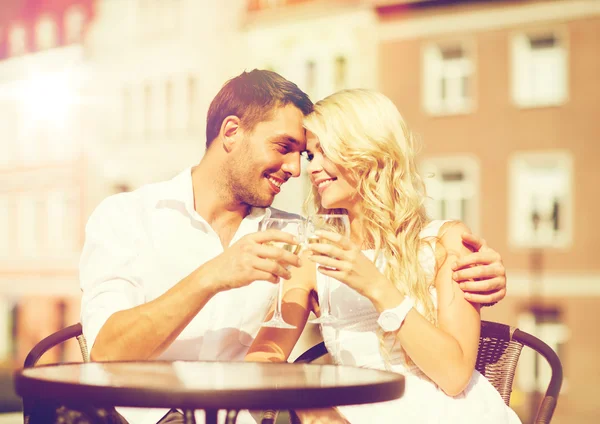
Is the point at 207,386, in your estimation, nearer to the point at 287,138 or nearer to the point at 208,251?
the point at 208,251

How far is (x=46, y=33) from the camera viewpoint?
31359 mm

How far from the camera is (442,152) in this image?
727 inches

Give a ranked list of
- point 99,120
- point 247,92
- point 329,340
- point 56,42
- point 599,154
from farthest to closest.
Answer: point 56,42
point 99,120
point 599,154
point 247,92
point 329,340

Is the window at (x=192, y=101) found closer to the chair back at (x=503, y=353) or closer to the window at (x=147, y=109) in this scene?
the window at (x=147, y=109)

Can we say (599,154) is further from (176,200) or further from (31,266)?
(31,266)

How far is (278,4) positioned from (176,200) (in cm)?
2031

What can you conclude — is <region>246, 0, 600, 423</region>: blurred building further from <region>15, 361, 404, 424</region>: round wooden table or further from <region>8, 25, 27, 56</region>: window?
<region>8, 25, 27, 56</region>: window

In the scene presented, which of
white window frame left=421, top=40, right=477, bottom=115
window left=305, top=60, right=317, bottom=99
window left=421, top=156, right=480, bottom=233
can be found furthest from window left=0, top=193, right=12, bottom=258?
window left=421, top=156, right=480, bottom=233

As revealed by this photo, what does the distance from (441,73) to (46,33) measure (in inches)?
685

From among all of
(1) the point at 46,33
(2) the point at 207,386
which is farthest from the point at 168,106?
(2) the point at 207,386

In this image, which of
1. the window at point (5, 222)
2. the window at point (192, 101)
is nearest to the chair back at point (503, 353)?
the window at point (192, 101)

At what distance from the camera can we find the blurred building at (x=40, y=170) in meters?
29.3

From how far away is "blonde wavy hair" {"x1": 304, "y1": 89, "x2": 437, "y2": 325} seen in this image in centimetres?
295

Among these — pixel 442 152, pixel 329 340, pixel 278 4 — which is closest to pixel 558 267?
pixel 442 152
